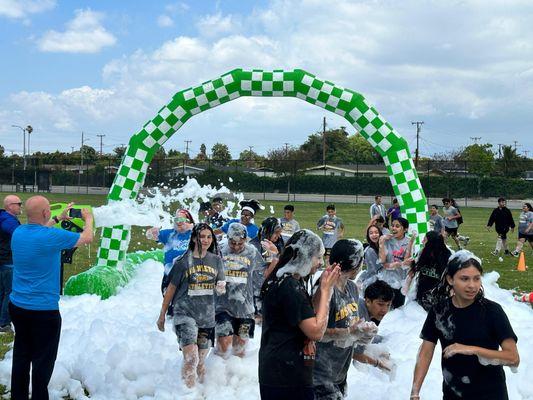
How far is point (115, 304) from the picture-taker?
29.5 feet

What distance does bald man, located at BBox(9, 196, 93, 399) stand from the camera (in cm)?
484

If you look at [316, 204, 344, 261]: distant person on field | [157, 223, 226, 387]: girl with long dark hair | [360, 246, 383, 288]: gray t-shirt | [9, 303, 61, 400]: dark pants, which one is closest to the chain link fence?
[316, 204, 344, 261]: distant person on field

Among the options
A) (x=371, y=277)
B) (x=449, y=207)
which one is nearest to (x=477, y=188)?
(x=449, y=207)

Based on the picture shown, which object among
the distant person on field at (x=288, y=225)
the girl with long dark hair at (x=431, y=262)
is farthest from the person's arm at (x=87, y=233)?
the distant person on field at (x=288, y=225)

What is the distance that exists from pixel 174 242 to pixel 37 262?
3210 mm

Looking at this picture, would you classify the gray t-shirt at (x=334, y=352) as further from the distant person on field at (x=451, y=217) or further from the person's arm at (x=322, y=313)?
the distant person on field at (x=451, y=217)

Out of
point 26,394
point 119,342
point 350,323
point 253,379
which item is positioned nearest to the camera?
point 350,323

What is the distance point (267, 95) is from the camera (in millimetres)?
10555

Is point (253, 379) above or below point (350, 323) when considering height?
below

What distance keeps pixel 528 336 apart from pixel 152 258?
825 cm

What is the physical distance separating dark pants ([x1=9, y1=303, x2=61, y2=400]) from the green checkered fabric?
557 cm

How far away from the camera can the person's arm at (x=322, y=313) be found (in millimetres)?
3477

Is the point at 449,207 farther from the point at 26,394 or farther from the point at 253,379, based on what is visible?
the point at 26,394

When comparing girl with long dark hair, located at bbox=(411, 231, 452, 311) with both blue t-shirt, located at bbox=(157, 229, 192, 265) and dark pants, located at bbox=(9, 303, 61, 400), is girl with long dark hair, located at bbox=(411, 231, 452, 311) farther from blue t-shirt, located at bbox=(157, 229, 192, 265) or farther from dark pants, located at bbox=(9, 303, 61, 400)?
dark pants, located at bbox=(9, 303, 61, 400)
